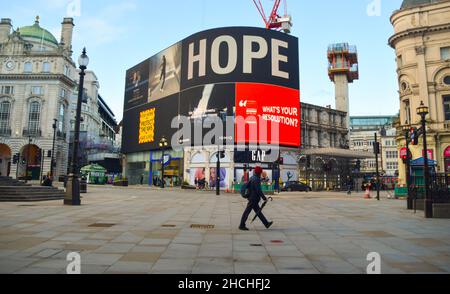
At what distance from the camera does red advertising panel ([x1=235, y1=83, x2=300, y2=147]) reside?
44.4 m

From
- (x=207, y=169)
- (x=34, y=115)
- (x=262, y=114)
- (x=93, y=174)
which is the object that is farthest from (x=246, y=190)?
(x=34, y=115)

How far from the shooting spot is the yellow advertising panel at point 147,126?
54.3 meters

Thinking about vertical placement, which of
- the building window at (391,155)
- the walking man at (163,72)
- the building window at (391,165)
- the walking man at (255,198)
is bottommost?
the walking man at (255,198)

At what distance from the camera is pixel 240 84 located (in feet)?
147

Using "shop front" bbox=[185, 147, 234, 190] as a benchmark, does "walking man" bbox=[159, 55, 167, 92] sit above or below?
above

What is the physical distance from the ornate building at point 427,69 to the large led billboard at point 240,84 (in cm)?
1469

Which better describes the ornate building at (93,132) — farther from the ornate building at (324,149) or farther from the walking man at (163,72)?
the ornate building at (324,149)

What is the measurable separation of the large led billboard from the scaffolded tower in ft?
110

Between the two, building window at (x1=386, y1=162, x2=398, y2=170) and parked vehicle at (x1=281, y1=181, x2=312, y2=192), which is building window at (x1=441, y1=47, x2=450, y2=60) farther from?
building window at (x1=386, y1=162, x2=398, y2=170)

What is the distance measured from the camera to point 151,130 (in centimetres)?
5450

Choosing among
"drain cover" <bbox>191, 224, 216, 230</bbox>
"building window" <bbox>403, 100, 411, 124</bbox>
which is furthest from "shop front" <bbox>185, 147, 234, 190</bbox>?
"drain cover" <bbox>191, 224, 216, 230</bbox>

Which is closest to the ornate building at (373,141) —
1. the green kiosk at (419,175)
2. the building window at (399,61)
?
the building window at (399,61)

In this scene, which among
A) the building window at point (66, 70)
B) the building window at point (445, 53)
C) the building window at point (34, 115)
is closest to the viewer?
the building window at point (445, 53)

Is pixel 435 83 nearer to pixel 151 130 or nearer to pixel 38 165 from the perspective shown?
pixel 151 130
